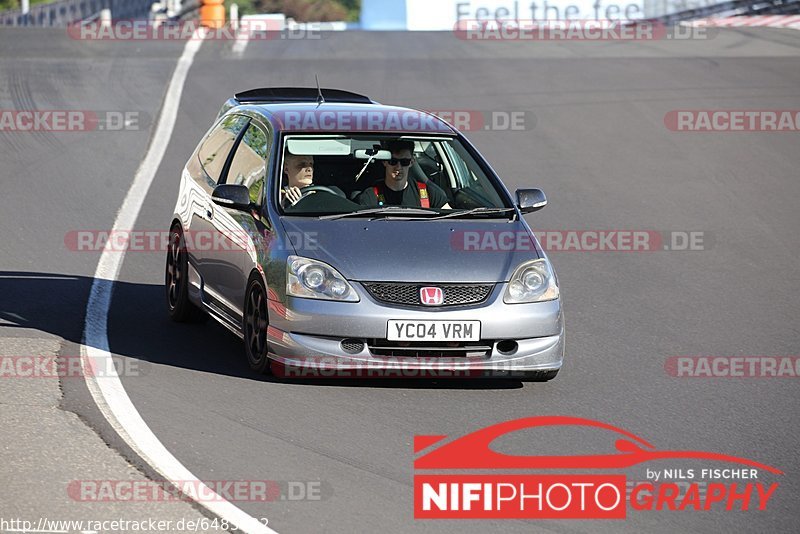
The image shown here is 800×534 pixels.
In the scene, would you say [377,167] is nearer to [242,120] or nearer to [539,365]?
[242,120]

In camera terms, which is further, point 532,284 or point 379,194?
point 379,194

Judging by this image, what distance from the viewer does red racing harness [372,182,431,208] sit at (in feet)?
31.9

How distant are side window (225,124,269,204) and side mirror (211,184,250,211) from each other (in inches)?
5.5

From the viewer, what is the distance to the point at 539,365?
28.5 ft

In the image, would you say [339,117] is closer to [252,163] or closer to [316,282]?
[252,163]

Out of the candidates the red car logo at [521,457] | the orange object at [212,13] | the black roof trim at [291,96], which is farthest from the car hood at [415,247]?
the orange object at [212,13]

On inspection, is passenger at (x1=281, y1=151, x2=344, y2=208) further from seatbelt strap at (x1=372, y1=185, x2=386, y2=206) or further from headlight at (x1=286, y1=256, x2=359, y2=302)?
headlight at (x1=286, y1=256, x2=359, y2=302)

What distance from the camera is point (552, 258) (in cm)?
1309

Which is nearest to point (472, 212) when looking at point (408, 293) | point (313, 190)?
point (313, 190)

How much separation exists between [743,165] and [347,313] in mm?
10198

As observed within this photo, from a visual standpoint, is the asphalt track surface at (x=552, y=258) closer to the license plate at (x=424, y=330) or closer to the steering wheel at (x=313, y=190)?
the license plate at (x=424, y=330)

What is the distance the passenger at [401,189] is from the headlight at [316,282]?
1.23 metres

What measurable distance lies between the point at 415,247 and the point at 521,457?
6.09ft

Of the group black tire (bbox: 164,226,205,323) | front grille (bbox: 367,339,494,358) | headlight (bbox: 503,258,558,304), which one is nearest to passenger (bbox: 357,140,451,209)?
headlight (bbox: 503,258,558,304)
